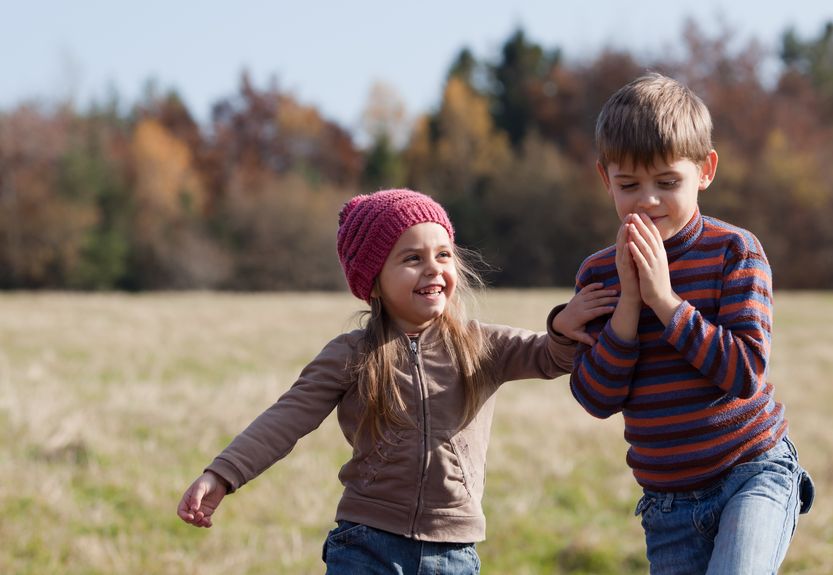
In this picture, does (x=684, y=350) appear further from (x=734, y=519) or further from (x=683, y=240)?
(x=734, y=519)

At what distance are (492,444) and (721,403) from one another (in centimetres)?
560

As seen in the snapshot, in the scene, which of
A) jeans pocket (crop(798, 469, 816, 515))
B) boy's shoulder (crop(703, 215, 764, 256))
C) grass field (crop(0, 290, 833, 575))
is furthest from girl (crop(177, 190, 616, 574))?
jeans pocket (crop(798, 469, 816, 515))

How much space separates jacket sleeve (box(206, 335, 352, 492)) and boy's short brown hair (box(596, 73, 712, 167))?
3.70 ft

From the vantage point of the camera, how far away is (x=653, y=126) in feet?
9.57

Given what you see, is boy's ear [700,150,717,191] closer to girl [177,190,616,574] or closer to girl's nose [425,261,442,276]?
girl [177,190,616,574]

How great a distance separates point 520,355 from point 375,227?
67cm

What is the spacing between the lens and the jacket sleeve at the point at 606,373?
117 inches

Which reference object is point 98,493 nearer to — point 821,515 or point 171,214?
point 821,515

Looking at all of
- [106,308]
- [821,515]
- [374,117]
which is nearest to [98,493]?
[821,515]

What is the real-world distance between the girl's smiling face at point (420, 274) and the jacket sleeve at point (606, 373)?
57cm

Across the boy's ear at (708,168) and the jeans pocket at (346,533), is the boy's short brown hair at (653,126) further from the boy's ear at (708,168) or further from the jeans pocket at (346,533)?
the jeans pocket at (346,533)

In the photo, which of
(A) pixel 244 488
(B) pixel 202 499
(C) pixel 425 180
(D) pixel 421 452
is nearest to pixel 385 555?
(D) pixel 421 452

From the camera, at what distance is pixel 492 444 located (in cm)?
846

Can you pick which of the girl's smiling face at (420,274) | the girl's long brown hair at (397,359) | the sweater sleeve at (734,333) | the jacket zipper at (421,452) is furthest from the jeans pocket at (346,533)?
the sweater sleeve at (734,333)
